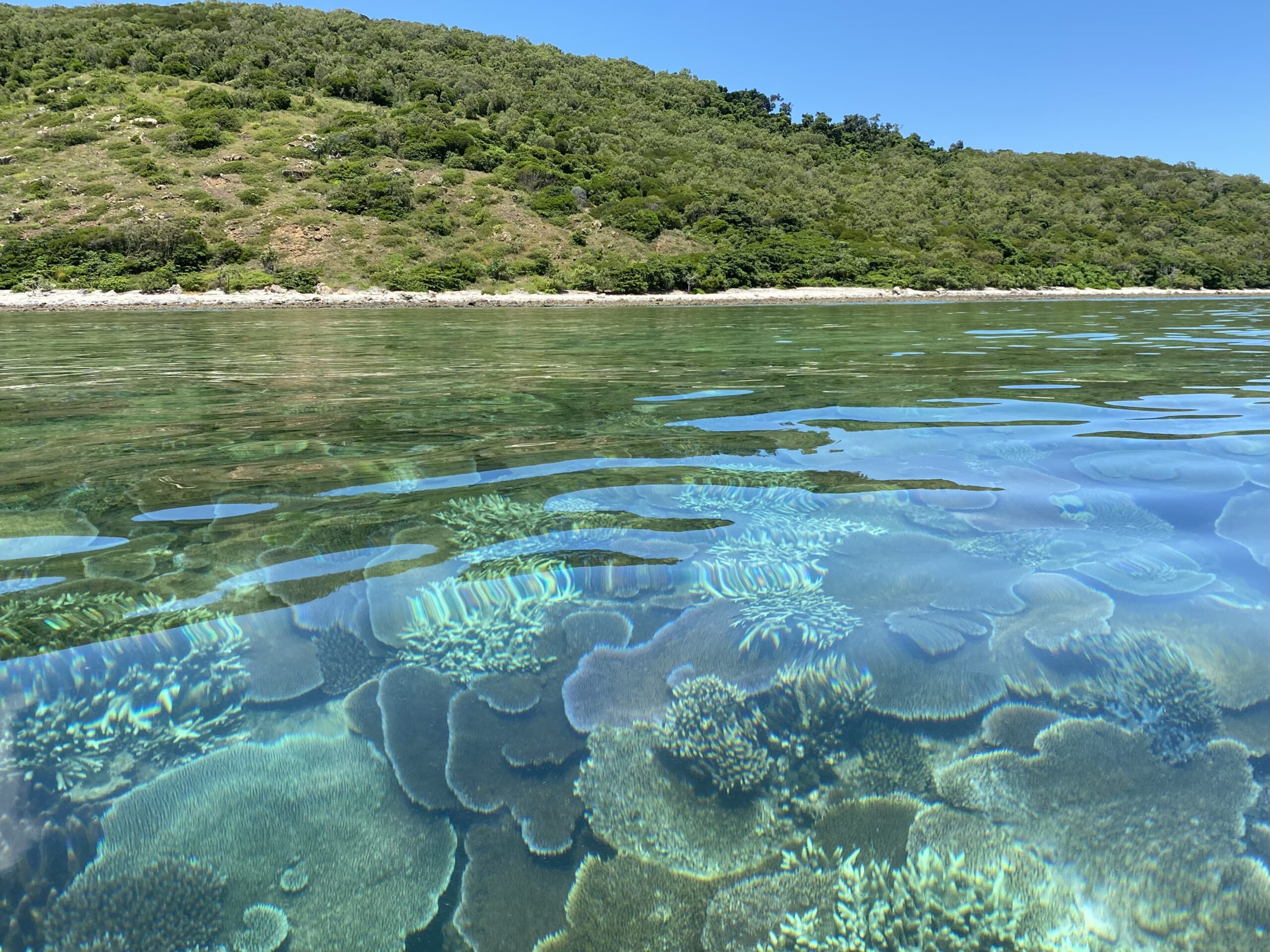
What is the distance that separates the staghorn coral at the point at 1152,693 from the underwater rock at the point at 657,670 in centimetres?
79

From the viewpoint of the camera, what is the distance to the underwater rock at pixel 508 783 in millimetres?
1450

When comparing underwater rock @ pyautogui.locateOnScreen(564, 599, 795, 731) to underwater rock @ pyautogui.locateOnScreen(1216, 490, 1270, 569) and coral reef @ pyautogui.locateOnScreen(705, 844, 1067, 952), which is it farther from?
underwater rock @ pyautogui.locateOnScreen(1216, 490, 1270, 569)

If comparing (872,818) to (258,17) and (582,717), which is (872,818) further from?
(258,17)

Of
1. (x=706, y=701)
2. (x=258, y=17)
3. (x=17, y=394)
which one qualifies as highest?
(x=258, y=17)

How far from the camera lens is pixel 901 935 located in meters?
1.23

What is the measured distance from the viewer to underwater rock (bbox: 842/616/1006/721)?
1750 millimetres

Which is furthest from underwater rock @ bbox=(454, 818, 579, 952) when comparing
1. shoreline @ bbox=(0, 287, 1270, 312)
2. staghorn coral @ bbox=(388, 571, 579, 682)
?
shoreline @ bbox=(0, 287, 1270, 312)

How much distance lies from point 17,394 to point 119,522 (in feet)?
16.6

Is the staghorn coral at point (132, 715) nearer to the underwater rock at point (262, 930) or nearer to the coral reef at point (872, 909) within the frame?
the underwater rock at point (262, 930)

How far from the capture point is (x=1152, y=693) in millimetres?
1793

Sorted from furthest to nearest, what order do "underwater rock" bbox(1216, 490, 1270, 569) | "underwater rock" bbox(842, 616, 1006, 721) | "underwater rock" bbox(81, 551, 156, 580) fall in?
1. "underwater rock" bbox(1216, 490, 1270, 569)
2. "underwater rock" bbox(81, 551, 156, 580)
3. "underwater rock" bbox(842, 616, 1006, 721)

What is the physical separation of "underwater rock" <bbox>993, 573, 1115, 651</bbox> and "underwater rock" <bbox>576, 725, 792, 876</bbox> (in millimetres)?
1001

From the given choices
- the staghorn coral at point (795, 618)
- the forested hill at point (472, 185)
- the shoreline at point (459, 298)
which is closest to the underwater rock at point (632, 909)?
the staghorn coral at point (795, 618)

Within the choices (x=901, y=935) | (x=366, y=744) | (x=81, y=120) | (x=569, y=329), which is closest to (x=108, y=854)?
(x=366, y=744)
